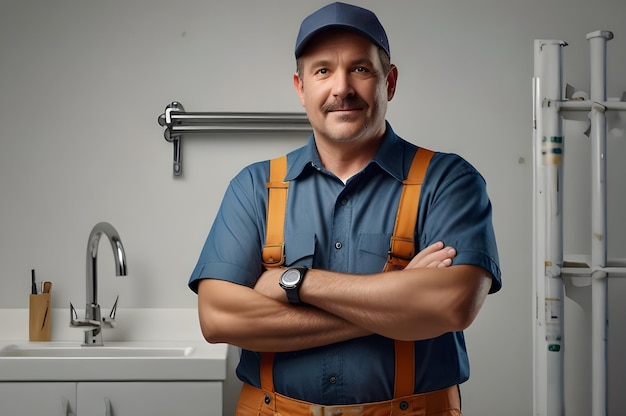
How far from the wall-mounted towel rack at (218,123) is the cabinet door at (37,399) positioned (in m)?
0.83

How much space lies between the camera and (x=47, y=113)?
264 centimetres

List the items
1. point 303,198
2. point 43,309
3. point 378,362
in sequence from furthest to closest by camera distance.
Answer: point 43,309, point 303,198, point 378,362

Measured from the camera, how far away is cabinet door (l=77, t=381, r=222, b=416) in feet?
7.06

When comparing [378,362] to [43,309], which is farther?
[43,309]

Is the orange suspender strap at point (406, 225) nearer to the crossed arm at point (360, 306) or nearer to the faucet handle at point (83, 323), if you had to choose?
the crossed arm at point (360, 306)

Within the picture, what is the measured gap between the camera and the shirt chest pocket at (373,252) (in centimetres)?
150

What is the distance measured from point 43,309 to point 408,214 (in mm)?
1554

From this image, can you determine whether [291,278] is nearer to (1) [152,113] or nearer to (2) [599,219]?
(2) [599,219]

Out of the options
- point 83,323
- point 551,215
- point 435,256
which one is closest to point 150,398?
point 83,323

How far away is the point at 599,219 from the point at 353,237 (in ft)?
2.97

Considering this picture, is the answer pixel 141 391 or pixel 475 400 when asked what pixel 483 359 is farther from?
pixel 141 391

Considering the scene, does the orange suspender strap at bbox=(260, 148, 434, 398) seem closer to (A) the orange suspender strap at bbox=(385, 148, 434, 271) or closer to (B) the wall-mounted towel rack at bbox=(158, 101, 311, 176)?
(A) the orange suspender strap at bbox=(385, 148, 434, 271)

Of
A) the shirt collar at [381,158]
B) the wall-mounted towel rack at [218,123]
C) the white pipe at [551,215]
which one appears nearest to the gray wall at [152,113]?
the wall-mounted towel rack at [218,123]

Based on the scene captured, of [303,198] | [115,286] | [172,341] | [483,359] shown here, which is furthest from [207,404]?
[483,359]
